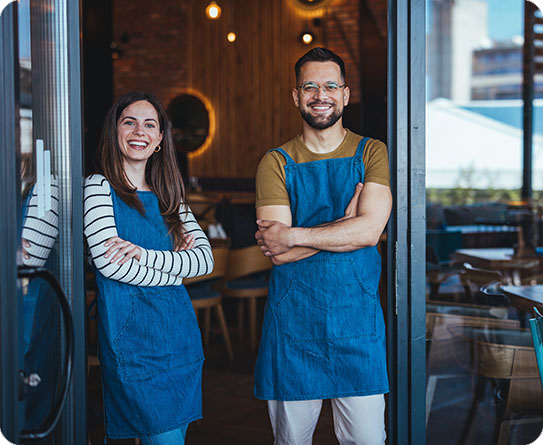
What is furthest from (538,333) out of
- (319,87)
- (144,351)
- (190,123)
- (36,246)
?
(190,123)

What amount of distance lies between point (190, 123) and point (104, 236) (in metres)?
8.70

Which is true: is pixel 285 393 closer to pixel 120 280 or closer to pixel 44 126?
pixel 120 280

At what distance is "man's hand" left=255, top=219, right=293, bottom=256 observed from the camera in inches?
98.2

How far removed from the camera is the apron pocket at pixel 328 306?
8.30 ft

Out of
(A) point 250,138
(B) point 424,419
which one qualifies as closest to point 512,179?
(A) point 250,138

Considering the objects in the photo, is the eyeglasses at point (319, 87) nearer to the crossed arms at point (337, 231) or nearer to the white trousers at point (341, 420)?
the crossed arms at point (337, 231)

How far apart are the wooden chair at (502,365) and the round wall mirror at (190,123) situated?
7.51 m

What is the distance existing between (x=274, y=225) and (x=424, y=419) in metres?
0.95

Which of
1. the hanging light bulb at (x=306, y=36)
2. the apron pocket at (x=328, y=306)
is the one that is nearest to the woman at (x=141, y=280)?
the apron pocket at (x=328, y=306)

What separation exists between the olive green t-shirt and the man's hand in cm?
9

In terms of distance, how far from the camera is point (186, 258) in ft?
8.12

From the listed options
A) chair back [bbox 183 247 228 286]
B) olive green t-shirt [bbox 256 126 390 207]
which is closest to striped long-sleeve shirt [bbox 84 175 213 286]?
olive green t-shirt [bbox 256 126 390 207]

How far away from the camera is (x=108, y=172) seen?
96.8 inches

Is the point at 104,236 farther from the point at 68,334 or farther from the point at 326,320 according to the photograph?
the point at 326,320
